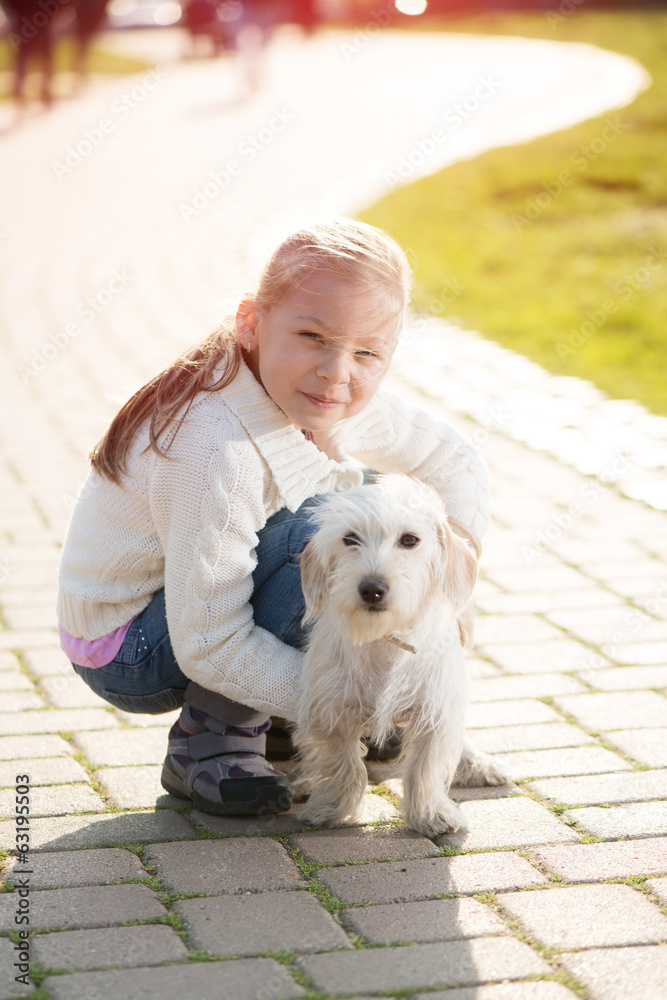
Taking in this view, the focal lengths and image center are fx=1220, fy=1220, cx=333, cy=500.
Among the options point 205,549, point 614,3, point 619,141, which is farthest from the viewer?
point 614,3

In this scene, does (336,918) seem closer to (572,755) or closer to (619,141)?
(572,755)

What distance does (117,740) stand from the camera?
139 inches

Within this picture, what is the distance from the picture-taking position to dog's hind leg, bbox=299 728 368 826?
3.05 metres

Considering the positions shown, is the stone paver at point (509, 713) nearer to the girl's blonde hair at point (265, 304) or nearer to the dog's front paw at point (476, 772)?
the dog's front paw at point (476, 772)

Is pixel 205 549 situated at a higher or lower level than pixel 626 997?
higher

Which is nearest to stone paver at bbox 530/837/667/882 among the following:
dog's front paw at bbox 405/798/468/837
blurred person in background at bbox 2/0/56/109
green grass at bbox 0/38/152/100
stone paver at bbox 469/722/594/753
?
dog's front paw at bbox 405/798/468/837

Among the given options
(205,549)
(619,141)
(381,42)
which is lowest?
(381,42)

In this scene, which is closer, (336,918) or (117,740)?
(336,918)

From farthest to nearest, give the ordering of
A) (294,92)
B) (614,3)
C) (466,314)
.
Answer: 1. (614,3)
2. (294,92)
3. (466,314)

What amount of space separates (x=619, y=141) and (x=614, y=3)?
24306 millimetres

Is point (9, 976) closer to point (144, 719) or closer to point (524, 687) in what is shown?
point (144, 719)

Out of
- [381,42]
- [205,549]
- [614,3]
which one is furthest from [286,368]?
[614,3]

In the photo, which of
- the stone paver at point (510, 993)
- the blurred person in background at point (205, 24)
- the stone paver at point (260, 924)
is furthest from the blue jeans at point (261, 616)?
the blurred person in background at point (205, 24)

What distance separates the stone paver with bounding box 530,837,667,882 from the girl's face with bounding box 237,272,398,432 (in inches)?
47.1
